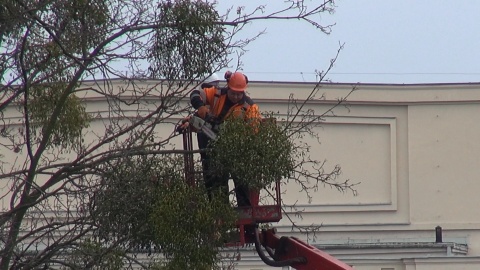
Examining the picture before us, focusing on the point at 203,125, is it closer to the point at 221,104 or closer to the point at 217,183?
the point at 221,104

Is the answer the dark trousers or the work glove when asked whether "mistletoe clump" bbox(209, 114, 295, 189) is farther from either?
the work glove

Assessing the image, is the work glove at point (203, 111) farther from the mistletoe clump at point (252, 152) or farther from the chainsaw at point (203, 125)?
the mistletoe clump at point (252, 152)

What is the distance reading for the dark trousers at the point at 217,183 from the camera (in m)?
12.5

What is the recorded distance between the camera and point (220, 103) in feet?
41.6

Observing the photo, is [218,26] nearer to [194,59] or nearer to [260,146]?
[194,59]

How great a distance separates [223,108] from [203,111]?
0.21 metres

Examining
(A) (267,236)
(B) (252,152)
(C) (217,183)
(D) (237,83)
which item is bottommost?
(A) (267,236)

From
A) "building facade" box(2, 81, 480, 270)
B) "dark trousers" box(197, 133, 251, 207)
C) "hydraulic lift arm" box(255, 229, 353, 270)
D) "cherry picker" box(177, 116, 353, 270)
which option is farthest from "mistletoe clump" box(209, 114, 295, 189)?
"building facade" box(2, 81, 480, 270)

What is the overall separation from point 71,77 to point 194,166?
12.7 feet

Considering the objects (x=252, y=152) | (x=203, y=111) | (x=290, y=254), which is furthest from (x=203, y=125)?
(x=290, y=254)

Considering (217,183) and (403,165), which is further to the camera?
(403,165)

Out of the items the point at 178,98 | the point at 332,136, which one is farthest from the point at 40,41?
the point at 332,136

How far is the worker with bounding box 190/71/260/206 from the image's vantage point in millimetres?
12477

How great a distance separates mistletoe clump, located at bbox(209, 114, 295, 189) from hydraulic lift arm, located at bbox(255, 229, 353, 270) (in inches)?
33.3
